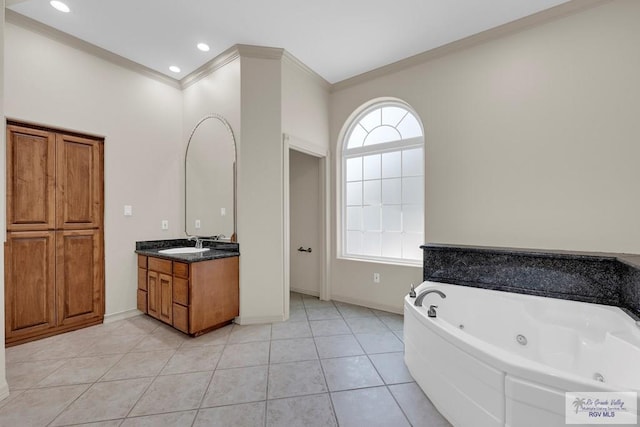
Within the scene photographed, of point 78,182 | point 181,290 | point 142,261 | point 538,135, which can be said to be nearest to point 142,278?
point 142,261

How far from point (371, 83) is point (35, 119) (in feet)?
11.5

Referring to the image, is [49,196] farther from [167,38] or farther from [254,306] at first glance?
[254,306]

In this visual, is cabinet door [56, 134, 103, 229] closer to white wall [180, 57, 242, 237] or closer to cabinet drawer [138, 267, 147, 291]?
cabinet drawer [138, 267, 147, 291]

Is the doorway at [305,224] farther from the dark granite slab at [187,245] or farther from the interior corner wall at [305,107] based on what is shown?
the dark granite slab at [187,245]

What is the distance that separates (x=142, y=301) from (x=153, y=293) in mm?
310

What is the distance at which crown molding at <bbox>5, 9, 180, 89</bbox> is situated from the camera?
243 cm

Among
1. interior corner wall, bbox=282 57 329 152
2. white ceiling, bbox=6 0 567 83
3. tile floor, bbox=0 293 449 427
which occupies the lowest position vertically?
tile floor, bbox=0 293 449 427

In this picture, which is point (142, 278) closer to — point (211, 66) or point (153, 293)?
point (153, 293)

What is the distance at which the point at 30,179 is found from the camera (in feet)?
8.20

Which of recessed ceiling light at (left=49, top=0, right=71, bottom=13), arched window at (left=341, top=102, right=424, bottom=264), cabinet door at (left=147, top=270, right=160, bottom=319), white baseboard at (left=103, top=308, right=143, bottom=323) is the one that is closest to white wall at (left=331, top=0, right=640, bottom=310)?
arched window at (left=341, top=102, right=424, bottom=264)

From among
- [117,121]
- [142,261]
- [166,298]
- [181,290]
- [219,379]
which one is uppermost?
[117,121]

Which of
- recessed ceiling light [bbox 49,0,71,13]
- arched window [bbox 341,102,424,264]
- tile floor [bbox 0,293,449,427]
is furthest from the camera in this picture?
arched window [bbox 341,102,424,264]

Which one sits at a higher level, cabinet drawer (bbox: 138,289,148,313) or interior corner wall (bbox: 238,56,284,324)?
interior corner wall (bbox: 238,56,284,324)

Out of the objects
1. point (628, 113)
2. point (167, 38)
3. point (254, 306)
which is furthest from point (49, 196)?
point (628, 113)
